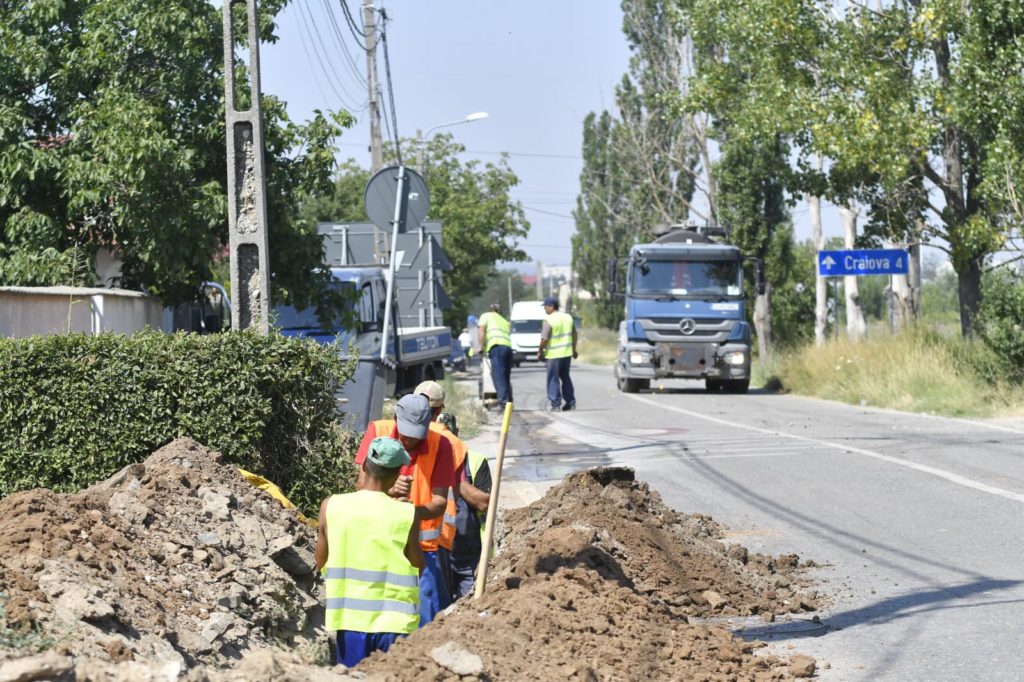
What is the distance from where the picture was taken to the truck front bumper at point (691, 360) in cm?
2872

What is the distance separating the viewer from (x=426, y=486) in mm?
6746

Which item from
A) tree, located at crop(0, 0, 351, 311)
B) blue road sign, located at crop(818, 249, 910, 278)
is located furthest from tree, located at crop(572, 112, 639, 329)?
tree, located at crop(0, 0, 351, 311)

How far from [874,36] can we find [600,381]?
44.2 feet

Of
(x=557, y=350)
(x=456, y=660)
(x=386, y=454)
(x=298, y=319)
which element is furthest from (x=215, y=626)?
(x=557, y=350)

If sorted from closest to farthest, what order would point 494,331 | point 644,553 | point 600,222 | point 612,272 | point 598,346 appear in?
point 644,553 < point 494,331 < point 612,272 < point 598,346 < point 600,222

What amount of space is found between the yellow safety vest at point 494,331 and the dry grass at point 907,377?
253 inches

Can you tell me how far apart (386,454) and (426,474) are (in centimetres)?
90

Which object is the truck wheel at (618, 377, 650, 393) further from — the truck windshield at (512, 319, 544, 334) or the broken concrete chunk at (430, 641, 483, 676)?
the broken concrete chunk at (430, 641, 483, 676)

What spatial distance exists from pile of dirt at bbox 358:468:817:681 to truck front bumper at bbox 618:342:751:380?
748 inches

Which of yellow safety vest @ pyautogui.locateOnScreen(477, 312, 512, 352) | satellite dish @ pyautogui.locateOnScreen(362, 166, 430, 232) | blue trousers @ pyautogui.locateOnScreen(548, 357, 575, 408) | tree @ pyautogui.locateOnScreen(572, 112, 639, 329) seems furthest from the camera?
tree @ pyautogui.locateOnScreen(572, 112, 639, 329)

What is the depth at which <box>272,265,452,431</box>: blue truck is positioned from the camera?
47.6 ft

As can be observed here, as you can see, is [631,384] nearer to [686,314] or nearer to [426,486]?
[686,314]

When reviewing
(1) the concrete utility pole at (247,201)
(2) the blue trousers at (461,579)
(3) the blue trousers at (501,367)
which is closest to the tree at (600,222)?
(3) the blue trousers at (501,367)

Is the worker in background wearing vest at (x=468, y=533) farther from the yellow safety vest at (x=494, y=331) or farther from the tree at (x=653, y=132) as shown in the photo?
the tree at (x=653, y=132)
